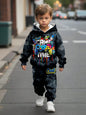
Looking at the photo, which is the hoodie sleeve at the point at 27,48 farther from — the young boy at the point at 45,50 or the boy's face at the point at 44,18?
the boy's face at the point at 44,18

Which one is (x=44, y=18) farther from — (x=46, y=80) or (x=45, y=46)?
(x=46, y=80)

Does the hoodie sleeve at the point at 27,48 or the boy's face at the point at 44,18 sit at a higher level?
the boy's face at the point at 44,18

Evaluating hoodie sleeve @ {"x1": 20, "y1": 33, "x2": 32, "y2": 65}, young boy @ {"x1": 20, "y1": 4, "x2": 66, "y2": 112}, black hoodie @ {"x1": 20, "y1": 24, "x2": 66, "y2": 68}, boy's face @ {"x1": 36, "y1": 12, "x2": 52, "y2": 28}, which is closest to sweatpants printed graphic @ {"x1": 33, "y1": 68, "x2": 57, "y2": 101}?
young boy @ {"x1": 20, "y1": 4, "x2": 66, "y2": 112}

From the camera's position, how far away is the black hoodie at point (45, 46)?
4.95 meters

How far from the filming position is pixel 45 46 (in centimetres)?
495

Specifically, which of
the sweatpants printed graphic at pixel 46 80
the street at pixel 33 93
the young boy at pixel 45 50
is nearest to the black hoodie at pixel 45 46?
the young boy at pixel 45 50

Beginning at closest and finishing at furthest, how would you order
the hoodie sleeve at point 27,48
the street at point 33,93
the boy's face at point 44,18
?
the boy's face at point 44,18, the hoodie sleeve at point 27,48, the street at point 33,93

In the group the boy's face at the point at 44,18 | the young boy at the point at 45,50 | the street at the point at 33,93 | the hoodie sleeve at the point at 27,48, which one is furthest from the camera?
the street at the point at 33,93

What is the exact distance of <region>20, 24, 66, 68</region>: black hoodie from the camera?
→ 4949mm

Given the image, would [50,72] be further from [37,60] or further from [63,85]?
[63,85]

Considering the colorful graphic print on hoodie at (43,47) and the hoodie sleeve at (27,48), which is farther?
the hoodie sleeve at (27,48)

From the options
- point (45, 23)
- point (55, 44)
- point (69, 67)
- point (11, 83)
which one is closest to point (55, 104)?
point (55, 44)

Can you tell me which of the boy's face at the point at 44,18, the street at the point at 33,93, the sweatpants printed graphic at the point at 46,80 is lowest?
the street at the point at 33,93

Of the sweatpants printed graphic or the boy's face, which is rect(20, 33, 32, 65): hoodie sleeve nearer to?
the sweatpants printed graphic
